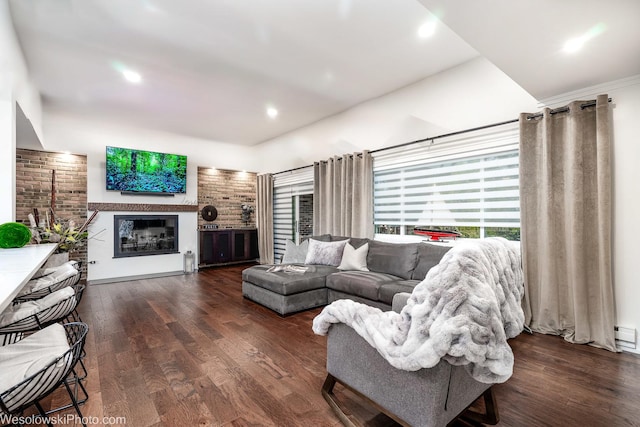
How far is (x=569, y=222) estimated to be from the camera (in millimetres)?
2791

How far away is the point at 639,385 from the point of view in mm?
2049

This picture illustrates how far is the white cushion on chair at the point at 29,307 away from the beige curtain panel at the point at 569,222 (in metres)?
4.04

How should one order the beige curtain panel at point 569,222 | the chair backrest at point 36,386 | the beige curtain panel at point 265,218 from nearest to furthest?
the chair backrest at point 36,386 < the beige curtain panel at point 569,222 < the beige curtain panel at point 265,218

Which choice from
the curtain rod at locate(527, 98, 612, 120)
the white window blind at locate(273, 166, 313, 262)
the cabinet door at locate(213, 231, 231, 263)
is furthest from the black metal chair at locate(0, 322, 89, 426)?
the cabinet door at locate(213, 231, 231, 263)

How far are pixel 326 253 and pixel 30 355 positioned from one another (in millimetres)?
3391

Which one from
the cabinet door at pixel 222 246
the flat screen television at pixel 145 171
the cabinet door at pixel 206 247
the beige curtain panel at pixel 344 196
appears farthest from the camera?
the cabinet door at pixel 222 246

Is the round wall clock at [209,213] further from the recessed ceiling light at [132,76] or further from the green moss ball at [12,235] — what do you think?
the green moss ball at [12,235]

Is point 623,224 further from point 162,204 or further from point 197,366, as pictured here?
point 162,204

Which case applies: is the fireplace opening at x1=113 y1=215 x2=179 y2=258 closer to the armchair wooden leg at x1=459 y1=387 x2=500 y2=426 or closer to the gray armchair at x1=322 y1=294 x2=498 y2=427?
the gray armchair at x1=322 y1=294 x2=498 y2=427

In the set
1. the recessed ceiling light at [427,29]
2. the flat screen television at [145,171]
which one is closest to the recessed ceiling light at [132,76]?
the flat screen television at [145,171]

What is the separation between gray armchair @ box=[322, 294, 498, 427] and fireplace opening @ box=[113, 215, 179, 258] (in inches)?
211

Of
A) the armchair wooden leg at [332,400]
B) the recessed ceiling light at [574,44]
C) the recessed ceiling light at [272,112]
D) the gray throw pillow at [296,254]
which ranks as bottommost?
the armchair wooden leg at [332,400]

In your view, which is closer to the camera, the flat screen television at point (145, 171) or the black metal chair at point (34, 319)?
the black metal chair at point (34, 319)

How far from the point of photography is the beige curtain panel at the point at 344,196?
464 centimetres
